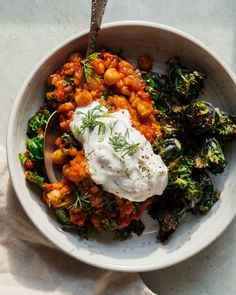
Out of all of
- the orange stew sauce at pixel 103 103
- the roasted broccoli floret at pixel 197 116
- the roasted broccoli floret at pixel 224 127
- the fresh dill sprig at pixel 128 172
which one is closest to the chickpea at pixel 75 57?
the orange stew sauce at pixel 103 103

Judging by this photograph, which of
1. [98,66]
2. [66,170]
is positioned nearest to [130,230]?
[66,170]

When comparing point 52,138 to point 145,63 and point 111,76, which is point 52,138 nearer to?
point 111,76

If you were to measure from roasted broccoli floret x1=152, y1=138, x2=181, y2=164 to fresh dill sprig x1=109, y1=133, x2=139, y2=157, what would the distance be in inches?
13.0

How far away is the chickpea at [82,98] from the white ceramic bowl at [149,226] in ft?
1.35

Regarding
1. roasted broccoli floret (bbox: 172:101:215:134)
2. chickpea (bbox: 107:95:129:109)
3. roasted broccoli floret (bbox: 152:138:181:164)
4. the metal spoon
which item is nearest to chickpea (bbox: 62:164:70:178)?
the metal spoon

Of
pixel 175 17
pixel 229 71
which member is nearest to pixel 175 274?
pixel 229 71

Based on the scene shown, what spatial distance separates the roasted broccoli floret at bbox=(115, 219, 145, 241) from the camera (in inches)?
163

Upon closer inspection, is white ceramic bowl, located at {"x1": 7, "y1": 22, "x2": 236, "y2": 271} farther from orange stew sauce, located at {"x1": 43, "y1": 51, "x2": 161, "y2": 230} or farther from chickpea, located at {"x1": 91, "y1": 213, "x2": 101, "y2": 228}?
chickpea, located at {"x1": 91, "y1": 213, "x2": 101, "y2": 228}

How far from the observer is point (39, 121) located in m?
3.99

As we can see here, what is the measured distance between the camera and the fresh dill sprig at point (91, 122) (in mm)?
3656

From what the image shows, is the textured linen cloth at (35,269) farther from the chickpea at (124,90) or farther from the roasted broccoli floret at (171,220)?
the chickpea at (124,90)

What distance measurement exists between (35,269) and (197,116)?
1.86 metres

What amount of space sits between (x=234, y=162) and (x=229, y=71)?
76 cm

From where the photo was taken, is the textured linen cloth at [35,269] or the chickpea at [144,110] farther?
the textured linen cloth at [35,269]
